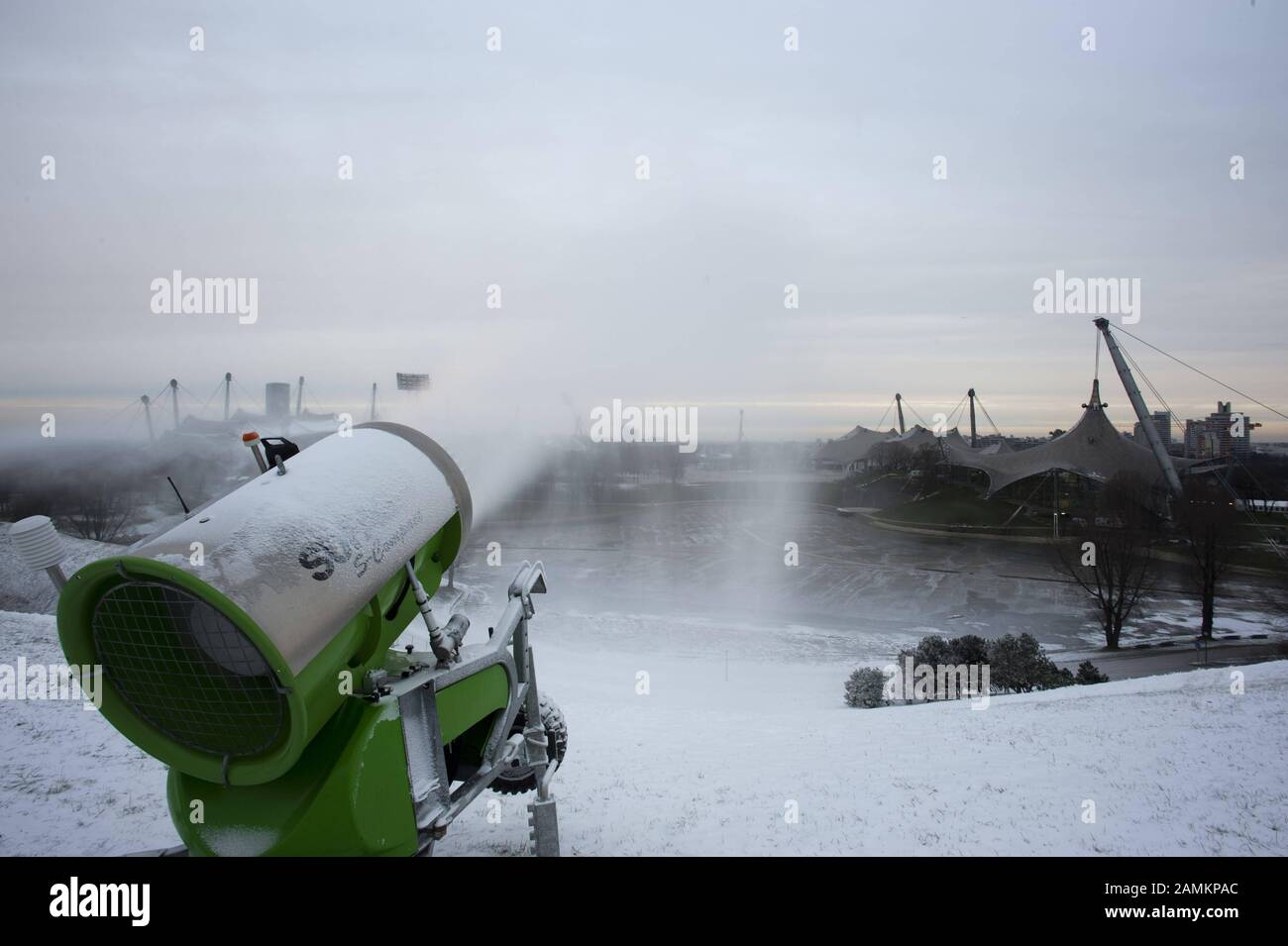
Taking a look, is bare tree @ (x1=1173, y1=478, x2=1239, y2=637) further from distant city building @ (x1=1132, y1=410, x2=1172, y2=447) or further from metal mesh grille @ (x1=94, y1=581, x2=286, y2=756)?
metal mesh grille @ (x1=94, y1=581, x2=286, y2=756)

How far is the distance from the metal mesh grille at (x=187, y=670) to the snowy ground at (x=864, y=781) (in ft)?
10.5

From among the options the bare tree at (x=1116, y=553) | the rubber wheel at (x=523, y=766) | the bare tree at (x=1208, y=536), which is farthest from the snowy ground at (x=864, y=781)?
the bare tree at (x=1208, y=536)

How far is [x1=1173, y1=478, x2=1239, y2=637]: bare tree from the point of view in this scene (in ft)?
103

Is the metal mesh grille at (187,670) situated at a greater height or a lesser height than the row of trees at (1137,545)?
greater

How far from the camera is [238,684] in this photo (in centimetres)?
343

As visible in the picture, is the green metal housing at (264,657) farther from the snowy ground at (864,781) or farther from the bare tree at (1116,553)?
the bare tree at (1116,553)

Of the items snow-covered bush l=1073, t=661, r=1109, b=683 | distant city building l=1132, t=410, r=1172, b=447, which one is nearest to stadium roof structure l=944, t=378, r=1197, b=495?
distant city building l=1132, t=410, r=1172, b=447

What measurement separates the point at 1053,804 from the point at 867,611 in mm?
31100

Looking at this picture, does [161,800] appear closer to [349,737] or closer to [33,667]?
[349,737]

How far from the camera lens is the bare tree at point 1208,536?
31.4 meters

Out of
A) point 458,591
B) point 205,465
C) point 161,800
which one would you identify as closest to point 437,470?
point 161,800

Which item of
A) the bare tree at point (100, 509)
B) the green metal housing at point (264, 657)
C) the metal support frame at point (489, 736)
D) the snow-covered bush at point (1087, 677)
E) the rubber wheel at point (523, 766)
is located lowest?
the snow-covered bush at point (1087, 677)
